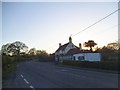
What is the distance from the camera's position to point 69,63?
6172 centimetres

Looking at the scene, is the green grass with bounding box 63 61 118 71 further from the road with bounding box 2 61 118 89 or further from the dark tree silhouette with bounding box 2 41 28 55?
the dark tree silhouette with bounding box 2 41 28 55

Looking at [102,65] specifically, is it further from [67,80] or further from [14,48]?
[14,48]

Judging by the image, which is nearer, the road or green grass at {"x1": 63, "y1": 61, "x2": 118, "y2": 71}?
the road

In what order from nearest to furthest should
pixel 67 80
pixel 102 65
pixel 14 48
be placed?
pixel 67 80 < pixel 102 65 < pixel 14 48

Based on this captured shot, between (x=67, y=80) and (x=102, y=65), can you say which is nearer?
(x=67, y=80)

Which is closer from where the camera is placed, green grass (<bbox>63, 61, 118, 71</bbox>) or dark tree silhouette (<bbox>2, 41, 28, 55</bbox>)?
green grass (<bbox>63, 61, 118, 71</bbox>)

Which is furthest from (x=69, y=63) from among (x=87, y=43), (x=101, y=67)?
(x=87, y=43)

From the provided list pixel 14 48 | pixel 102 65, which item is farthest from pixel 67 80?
pixel 14 48

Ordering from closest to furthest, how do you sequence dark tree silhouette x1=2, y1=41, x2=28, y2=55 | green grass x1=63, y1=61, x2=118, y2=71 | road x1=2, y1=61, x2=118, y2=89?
road x1=2, y1=61, x2=118, y2=89, green grass x1=63, y1=61, x2=118, y2=71, dark tree silhouette x1=2, y1=41, x2=28, y2=55

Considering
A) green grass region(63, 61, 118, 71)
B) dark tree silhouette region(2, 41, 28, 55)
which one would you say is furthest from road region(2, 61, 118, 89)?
dark tree silhouette region(2, 41, 28, 55)

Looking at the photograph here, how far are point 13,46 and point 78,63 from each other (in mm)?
121169

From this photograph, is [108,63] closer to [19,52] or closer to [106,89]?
[106,89]

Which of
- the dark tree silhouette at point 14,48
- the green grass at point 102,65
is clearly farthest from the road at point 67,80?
the dark tree silhouette at point 14,48

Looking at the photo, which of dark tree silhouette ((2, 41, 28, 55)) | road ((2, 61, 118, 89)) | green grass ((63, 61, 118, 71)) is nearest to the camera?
road ((2, 61, 118, 89))
